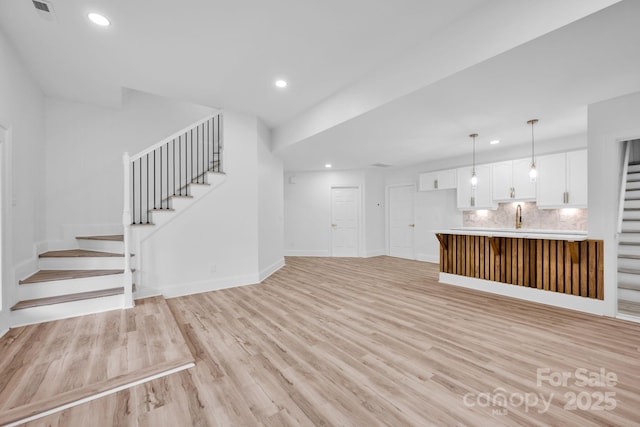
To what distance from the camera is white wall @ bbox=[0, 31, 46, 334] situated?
2637 mm

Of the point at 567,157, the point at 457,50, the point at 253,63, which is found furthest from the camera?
the point at 567,157

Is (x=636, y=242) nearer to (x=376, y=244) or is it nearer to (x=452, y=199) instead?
(x=452, y=199)

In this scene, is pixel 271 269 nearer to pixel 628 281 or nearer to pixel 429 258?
pixel 429 258

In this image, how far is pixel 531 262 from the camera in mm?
3941

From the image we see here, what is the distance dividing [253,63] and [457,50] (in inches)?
87.1

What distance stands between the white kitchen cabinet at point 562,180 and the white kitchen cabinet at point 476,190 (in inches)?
35.7

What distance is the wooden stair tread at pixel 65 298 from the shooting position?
279cm

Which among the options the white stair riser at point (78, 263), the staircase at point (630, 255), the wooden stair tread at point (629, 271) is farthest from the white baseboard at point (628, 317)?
the white stair riser at point (78, 263)

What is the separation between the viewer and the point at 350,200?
26.7ft

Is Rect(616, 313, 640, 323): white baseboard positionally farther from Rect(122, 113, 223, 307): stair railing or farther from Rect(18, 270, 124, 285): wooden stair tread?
Rect(18, 270, 124, 285): wooden stair tread

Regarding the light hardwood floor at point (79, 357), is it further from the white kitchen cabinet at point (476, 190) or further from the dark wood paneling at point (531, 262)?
the white kitchen cabinet at point (476, 190)

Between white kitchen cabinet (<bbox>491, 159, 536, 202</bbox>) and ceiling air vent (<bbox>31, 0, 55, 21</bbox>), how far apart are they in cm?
716

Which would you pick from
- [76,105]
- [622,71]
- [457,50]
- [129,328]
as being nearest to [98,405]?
[129,328]

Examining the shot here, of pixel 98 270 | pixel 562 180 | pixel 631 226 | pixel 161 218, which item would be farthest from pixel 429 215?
pixel 98 270
